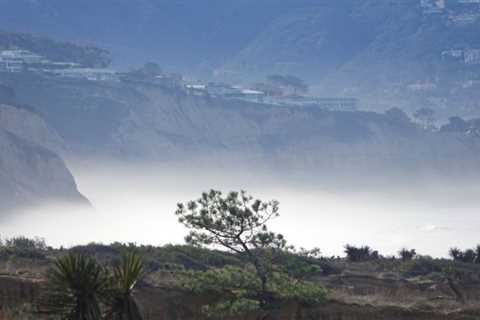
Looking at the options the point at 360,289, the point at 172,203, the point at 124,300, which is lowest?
the point at 124,300

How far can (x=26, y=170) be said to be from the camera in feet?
486

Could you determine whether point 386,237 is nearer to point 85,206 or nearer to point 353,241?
point 353,241

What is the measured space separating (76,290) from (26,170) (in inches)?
4871

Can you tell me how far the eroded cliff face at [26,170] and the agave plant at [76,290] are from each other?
108 metres

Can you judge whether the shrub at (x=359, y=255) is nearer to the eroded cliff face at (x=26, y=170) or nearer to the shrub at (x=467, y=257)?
the shrub at (x=467, y=257)

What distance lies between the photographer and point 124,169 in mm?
197250

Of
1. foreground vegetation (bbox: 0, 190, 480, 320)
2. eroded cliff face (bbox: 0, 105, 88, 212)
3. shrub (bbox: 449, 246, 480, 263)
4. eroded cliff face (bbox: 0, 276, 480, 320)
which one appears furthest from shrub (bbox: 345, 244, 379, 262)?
eroded cliff face (bbox: 0, 105, 88, 212)

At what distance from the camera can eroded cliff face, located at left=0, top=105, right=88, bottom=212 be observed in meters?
140

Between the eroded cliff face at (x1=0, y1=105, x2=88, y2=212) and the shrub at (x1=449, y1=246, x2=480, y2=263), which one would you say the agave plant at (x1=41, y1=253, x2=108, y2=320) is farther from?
the eroded cliff face at (x1=0, y1=105, x2=88, y2=212)

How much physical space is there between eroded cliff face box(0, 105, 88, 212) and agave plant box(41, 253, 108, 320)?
108 meters

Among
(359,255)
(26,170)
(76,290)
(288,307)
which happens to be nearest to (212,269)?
(288,307)

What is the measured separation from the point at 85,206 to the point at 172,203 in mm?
21691

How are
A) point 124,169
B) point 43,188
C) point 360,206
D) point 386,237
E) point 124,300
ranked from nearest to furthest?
point 124,300
point 386,237
point 43,188
point 360,206
point 124,169

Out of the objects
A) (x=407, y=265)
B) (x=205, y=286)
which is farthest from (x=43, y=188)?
(x=205, y=286)
